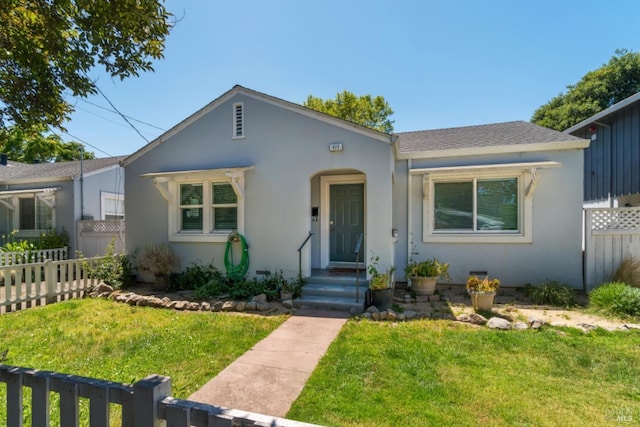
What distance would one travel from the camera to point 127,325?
5.55 metres

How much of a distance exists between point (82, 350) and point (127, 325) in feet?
3.53

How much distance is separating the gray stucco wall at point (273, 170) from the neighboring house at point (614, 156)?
8491 millimetres

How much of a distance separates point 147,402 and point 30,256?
1266cm

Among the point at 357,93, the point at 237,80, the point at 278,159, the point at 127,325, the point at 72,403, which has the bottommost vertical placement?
the point at 127,325

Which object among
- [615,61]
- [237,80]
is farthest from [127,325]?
[615,61]

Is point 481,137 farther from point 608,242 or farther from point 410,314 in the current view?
point 410,314

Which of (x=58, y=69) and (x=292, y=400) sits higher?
(x=58, y=69)

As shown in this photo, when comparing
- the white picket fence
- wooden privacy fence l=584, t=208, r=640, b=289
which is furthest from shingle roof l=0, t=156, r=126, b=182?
wooden privacy fence l=584, t=208, r=640, b=289

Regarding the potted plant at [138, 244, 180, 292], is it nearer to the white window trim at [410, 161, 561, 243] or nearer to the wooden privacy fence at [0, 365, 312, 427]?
the wooden privacy fence at [0, 365, 312, 427]

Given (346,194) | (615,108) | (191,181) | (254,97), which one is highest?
(615,108)

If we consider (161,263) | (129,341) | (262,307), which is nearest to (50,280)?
(161,263)

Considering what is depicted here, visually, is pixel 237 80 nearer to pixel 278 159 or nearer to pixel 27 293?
pixel 278 159

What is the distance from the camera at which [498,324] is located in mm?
5344

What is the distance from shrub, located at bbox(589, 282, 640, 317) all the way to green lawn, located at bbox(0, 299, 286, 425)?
6.43 m
